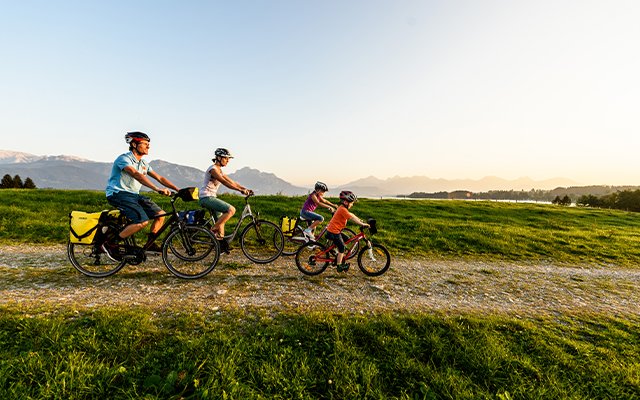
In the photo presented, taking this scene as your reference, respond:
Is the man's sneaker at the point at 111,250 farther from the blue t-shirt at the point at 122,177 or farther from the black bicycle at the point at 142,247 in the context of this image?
the blue t-shirt at the point at 122,177

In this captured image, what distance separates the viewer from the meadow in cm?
318

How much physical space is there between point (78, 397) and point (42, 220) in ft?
44.2

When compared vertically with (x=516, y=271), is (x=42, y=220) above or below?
above

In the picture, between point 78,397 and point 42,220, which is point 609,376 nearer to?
point 78,397

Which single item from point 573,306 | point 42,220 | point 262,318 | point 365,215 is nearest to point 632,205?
point 365,215

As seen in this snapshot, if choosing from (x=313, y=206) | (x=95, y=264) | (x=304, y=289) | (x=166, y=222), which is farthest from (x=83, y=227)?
(x=313, y=206)

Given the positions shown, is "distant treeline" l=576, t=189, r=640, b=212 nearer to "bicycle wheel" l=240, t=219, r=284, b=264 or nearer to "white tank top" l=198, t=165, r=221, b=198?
"bicycle wheel" l=240, t=219, r=284, b=264

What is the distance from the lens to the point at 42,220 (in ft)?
38.6

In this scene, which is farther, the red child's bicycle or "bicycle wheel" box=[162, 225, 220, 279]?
the red child's bicycle

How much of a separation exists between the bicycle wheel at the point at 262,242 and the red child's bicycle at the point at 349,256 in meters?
1.24

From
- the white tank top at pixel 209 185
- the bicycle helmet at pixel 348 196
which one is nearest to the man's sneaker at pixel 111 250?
the white tank top at pixel 209 185

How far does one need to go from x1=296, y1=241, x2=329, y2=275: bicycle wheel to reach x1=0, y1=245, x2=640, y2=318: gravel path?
24cm

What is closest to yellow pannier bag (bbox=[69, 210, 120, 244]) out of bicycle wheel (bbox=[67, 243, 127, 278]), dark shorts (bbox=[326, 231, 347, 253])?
bicycle wheel (bbox=[67, 243, 127, 278])

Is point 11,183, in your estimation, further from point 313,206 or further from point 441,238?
point 441,238
